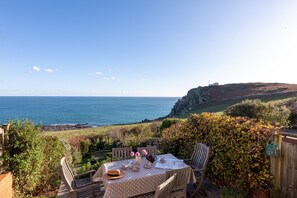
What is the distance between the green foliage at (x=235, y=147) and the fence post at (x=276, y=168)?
86mm

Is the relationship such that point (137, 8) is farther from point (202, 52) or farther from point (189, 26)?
point (202, 52)

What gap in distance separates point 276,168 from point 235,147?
2.73ft

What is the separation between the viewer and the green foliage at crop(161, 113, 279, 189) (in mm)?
3654

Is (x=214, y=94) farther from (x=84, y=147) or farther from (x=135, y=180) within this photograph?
(x=135, y=180)

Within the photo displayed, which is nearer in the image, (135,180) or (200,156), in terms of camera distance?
(135,180)

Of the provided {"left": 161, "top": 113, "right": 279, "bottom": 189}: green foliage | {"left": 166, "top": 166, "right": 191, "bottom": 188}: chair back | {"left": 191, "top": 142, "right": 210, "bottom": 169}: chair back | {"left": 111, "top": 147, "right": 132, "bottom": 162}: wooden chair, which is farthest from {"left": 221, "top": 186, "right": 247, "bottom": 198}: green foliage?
{"left": 111, "top": 147, "right": 132, "bottom": 162}: wooden chair

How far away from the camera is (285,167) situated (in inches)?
132

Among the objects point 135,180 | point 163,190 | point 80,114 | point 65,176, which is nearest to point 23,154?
point 65,176

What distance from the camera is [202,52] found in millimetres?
16031

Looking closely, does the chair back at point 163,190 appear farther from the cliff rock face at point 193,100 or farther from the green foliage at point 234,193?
the cliff rock face at point 193,100

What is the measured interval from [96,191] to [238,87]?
4812cm

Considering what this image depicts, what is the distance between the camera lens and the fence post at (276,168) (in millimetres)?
3412

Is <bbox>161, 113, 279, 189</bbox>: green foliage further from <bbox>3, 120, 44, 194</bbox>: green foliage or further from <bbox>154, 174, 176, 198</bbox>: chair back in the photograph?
<bbox>3, 120, 44, 194</bbox>: green foliage

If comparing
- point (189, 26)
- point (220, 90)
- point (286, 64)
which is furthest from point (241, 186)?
point (220, 90)
